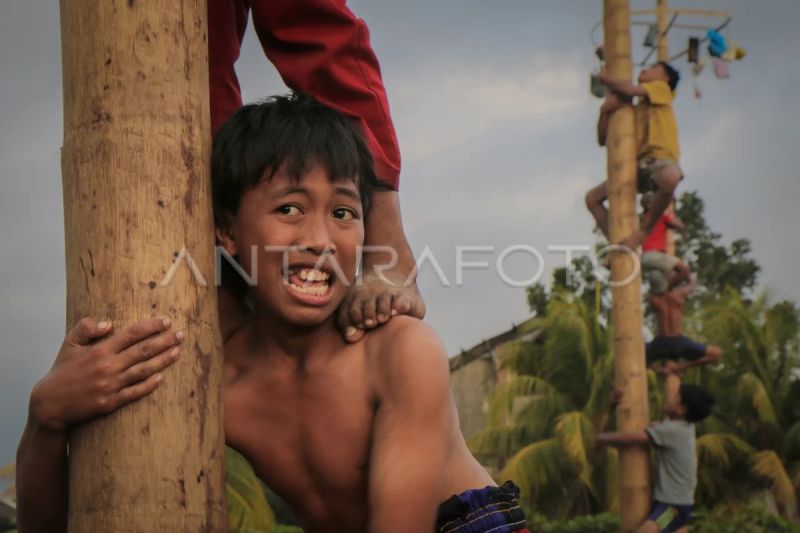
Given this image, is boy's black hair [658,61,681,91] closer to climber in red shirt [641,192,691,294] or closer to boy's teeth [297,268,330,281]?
climber in red shirt [641,192,691,294]

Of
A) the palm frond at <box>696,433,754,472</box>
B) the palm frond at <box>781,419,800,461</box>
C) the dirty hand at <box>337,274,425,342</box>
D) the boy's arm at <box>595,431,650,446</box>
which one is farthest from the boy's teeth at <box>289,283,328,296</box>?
the palm frond at <box>781,419,800,461</box>

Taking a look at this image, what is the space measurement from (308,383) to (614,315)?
816cm

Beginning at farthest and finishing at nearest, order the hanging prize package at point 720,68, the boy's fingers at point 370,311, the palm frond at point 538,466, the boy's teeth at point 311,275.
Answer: the palm frond at point 538,466 → the hanging prize package at point 720,68 → the boy's fingers at point 370,311 → the boy's teeth at point 311,275

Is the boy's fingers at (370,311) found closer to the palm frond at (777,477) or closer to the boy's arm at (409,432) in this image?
the boy's arm at (409,432)

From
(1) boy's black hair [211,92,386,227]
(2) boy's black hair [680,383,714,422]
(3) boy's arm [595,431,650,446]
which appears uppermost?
(1) boy's black hair [211,92,386,227]

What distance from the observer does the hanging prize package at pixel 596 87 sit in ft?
36.1

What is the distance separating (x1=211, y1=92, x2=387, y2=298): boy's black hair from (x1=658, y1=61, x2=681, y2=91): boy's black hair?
324 inches

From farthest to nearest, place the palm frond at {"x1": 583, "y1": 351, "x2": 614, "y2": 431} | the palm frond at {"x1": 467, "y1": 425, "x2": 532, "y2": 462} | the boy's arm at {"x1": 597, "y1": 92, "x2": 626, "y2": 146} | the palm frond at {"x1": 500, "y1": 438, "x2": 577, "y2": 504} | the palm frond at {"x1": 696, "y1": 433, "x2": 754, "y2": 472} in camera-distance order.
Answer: the palm frond at {"x1": 467, "y1": 425, "x2": 532, "y2": 462}, the palm frond at {"x1": 583, "y1": 351, "x2": 614, "y2": 431}, the palm frond at {"x1": 696, "y1": 433, "x2": 754, "y2": 472}, the palm frond at {"x1": 500, "y1": 438, "x2": 577, "y2": 504}, the boy's arm at {"x1": 597, "y1": 92, "x2": 626, "y2": 146}

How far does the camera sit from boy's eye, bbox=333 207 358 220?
2.49m

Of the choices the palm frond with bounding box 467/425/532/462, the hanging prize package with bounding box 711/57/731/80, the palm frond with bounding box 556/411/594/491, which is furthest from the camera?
the palm frond with bounding box 467/425/532/462

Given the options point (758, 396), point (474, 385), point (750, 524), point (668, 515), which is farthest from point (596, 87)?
point (474, 385)

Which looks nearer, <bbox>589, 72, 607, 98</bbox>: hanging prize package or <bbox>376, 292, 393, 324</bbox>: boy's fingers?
<bbox>376, 292, 393, 324</bbox>: boy's fingers

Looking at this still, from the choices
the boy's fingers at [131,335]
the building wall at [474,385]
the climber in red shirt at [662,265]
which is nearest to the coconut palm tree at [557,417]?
the building wall at [474,385]

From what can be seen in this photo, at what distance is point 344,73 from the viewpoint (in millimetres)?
2771
